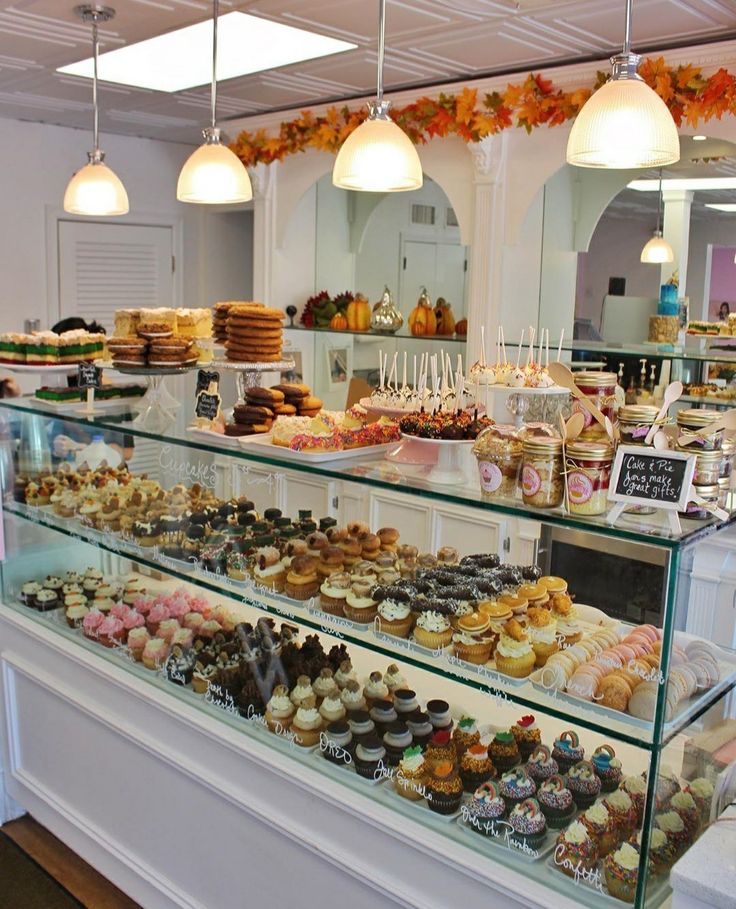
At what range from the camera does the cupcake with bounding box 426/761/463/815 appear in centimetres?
218

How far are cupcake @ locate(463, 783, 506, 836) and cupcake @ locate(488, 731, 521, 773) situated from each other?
5.6 inches

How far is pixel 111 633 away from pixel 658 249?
11.2 feet

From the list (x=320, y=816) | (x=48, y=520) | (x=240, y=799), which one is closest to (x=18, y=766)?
(x=48, y=520)

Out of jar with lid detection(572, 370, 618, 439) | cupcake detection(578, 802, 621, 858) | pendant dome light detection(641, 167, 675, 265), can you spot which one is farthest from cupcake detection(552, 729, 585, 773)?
pendant dome light detection(641, 167, 675, 265)

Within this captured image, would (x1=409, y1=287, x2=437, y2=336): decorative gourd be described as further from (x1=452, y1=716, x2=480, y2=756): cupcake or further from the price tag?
the price tag

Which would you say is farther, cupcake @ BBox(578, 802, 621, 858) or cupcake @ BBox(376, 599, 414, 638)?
cupcake @ BBox(376, 599, 414, 638)

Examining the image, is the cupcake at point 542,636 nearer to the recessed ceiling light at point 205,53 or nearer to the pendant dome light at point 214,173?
the pendant dome light at point 214,173

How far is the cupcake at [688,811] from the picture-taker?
1934mm

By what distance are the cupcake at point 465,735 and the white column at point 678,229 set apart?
3.15m

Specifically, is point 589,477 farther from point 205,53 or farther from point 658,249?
point 205,53

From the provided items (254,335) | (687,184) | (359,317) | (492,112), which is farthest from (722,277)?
(254,335)

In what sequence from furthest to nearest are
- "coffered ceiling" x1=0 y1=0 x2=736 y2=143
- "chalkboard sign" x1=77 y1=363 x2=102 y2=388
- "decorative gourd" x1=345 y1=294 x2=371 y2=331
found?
1. "decorative gourd" x1=345 y1=294 x2=371 y2=331
2. "coffered ceiling" x1=0 y1=0 x2=736 y2=143
3. "chalkboard sign" x1=77 y1=363 x2=102 y2=388

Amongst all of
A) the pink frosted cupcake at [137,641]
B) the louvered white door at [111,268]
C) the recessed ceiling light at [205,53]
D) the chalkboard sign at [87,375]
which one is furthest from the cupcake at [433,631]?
the louvered white door at [111,268]

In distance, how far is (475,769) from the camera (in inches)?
89.1
